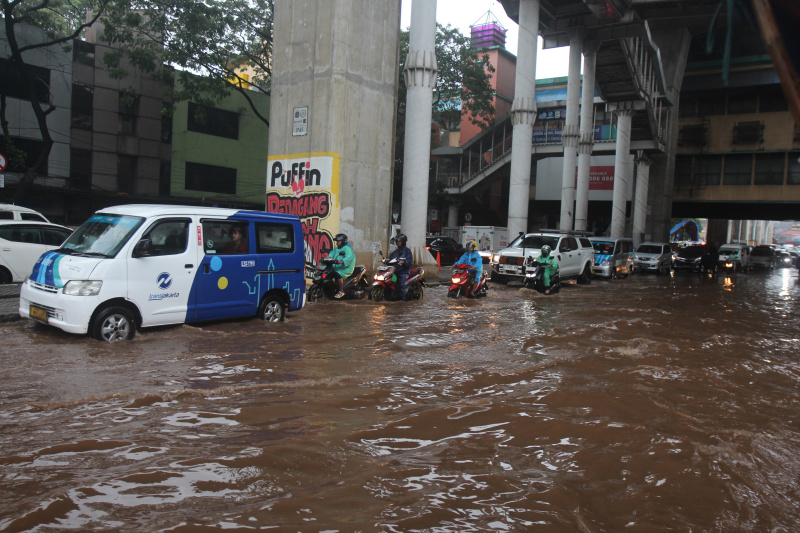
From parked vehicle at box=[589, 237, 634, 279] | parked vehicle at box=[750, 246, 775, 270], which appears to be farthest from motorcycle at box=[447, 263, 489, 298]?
parked vehicle at box=[750, 246, 775, 270]

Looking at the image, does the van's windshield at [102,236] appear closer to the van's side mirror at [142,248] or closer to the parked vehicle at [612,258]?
the van's side mirror at [142,248]

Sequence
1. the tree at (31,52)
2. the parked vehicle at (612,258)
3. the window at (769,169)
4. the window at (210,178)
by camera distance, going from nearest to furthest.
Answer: the tree at (31,52) → the parked vehicle at (612,258) → the window at (210,178) → the window at (769,169)

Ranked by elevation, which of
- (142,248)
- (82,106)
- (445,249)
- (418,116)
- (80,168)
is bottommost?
(445,249)

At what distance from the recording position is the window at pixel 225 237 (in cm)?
842

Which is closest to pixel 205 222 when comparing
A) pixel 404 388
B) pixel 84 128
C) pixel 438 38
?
pixel 404 388

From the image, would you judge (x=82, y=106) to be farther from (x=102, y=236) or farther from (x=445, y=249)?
(x=102, y=236)

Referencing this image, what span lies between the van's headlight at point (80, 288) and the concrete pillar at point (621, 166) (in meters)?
32.0

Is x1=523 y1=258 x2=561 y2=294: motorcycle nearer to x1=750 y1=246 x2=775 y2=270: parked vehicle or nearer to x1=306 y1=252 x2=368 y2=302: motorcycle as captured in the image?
x1=306 y1=252 x2=368 y2=302: motorcycle

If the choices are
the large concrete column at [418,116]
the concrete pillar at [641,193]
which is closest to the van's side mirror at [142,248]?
the large concrete column at [418,116]

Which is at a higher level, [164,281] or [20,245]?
[20,245]

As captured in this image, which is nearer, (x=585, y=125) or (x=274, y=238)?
(x=274, y=238)

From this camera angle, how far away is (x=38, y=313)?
746cm

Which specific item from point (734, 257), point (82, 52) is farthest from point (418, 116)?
point (734, 257)

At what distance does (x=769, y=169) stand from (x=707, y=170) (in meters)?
3.78
